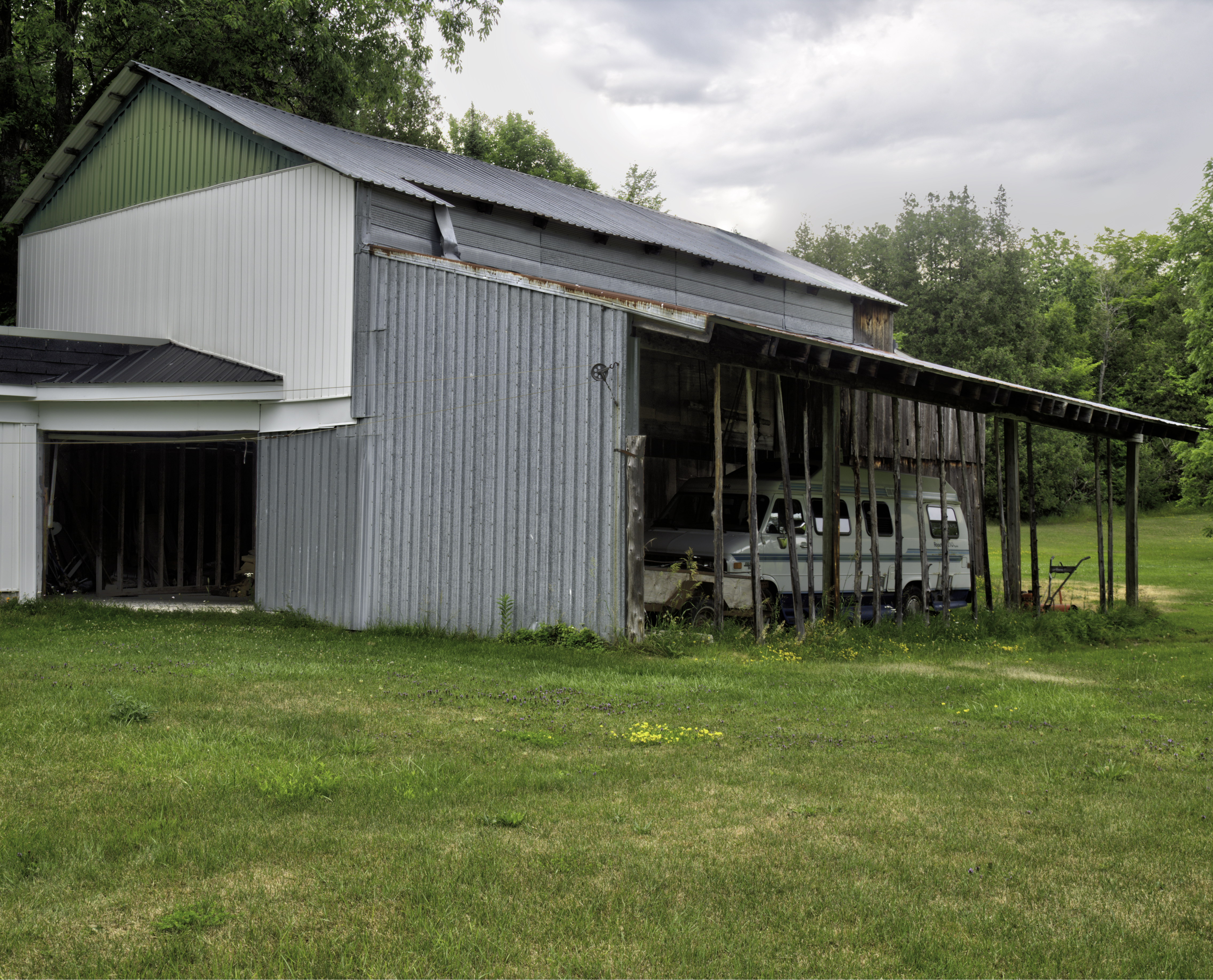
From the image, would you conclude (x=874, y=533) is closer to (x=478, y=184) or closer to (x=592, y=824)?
(x=478, y=184)

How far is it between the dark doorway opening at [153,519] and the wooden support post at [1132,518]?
1477 centimetres

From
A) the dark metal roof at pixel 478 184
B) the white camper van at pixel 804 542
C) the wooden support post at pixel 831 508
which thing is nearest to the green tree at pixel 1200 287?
the dark metal roof at pixel 478 184

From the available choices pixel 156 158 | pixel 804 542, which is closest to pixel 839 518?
pixel 804 542

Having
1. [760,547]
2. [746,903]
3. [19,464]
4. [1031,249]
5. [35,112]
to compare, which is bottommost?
[746,903]

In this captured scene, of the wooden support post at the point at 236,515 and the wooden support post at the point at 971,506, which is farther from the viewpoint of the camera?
the wooden support post at the point at 236,515

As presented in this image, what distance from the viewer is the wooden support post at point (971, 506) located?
16.9 metres

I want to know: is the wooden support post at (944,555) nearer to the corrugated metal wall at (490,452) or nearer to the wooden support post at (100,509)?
the corrugated metal wall at (490,452)

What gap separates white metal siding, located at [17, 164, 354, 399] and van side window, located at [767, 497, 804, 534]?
5.88m

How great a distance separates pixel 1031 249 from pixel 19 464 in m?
68.8

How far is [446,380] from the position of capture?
13.8 m

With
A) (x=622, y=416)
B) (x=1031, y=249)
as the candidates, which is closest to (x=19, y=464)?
(x=622, y=416)

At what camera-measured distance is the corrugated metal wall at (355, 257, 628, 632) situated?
496 inches

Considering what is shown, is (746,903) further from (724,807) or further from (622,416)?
(622,416)

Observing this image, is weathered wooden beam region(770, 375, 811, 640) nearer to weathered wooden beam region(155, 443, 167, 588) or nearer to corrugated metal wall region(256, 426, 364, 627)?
corrugated metal wall region(256, 426, 364, 627)
